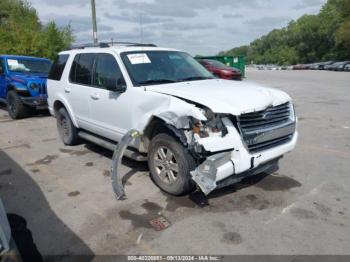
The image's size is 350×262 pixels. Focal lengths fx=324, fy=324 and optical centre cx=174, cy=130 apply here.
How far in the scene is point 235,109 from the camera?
3613 mm

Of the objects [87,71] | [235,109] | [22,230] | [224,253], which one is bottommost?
[224,253]

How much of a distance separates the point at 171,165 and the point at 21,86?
278 inches

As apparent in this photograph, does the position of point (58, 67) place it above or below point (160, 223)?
above

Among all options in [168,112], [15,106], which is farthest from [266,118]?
[15,106]

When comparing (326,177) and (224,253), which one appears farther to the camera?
(326,177)

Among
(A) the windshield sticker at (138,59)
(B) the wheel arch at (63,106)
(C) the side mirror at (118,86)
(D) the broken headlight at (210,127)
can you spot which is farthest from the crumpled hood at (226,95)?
(B) the wheel arch at (63,106)

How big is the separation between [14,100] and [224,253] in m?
8.51

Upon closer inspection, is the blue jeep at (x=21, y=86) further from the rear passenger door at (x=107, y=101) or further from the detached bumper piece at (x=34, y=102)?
the rear passenger door at (x=107, y=101)

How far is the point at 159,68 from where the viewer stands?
5.02 meters

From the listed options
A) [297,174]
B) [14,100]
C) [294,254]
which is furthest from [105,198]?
[14,100]

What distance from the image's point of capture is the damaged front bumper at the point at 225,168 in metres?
3.57

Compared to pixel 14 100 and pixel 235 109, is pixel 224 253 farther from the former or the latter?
pixel 14 100

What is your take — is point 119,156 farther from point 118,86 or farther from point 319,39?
point 319,39

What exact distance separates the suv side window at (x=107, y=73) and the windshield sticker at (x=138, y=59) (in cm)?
24
